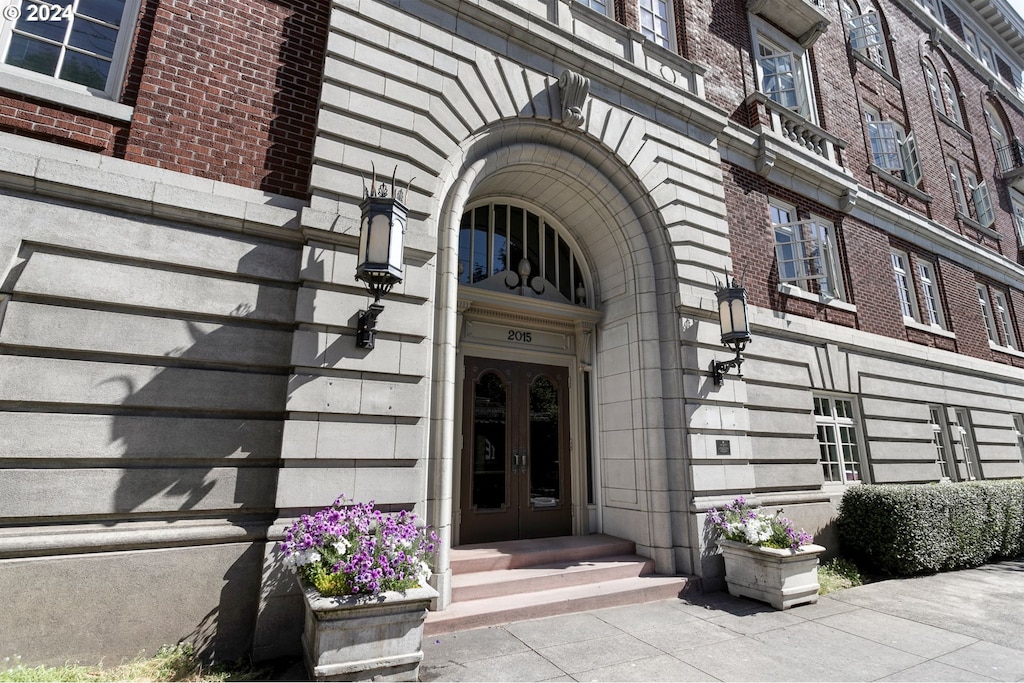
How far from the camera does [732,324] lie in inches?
289

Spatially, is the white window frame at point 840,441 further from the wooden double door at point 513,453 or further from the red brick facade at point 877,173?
the wooden double door at point 513,453

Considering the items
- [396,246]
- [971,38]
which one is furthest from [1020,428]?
[396,246]

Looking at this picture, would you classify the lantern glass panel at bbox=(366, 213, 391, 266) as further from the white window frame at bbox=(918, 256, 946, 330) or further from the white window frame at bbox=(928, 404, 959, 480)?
the white window frame at bbox=(918, 256, 946, 330)

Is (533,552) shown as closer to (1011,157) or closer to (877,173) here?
(877,173)

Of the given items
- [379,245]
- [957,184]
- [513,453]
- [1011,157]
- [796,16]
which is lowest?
[513,453]

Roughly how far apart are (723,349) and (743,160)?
14.2 feet

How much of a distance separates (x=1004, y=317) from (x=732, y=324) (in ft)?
49.0

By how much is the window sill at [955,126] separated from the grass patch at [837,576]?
1633 cm

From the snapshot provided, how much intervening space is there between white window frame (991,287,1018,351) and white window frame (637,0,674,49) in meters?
14.1

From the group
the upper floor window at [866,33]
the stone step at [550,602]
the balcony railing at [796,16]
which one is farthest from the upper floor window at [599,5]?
the stone step at [550,602]

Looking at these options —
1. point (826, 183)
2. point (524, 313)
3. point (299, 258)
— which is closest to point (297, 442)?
point (299, 258)

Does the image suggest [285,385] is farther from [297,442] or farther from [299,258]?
[299,258]

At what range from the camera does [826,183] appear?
10852 millimetres

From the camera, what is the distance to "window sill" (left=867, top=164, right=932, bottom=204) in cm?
1261
